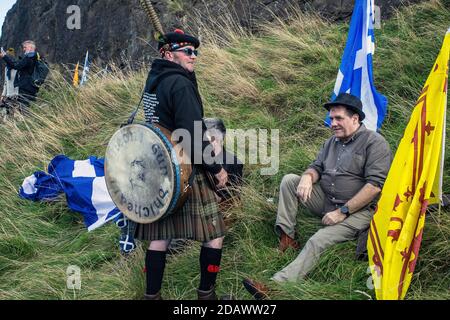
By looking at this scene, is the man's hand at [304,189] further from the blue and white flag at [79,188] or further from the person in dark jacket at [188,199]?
the blue and white flag at [79,188]

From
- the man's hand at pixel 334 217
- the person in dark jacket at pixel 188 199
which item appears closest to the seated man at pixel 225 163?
the man's hand at pixel 334 217

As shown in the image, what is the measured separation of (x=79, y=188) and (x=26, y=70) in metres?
4.62

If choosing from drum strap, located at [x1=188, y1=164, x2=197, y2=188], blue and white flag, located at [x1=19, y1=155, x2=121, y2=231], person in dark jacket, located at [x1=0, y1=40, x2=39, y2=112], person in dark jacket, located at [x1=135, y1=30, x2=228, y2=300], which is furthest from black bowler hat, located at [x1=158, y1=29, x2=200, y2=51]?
person in dark jacket, located at [x1=0, y1=40, x2=39, y2=112]

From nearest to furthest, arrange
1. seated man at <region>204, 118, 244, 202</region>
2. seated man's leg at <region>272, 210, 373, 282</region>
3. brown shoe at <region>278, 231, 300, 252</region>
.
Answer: seated man's leg at <region>272, 210, 373, 282</region> < brown shoe at <region>278, 231, 300, 252</region> < seated man at <region>204, 118, 244, 202</region>

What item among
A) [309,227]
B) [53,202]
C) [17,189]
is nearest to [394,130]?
[309,227]

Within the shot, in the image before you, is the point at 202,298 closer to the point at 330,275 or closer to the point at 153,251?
the point at 153,251

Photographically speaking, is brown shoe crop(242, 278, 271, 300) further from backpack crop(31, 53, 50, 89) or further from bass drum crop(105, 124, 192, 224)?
backpack crop(31, 53, 50, 89)

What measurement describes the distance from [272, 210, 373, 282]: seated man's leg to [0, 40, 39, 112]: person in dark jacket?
6.85 metres

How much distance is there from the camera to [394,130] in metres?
5.71

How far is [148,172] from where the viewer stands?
377 centimetres

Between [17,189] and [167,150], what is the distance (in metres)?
4.02

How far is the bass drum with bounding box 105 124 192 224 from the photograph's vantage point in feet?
12.0

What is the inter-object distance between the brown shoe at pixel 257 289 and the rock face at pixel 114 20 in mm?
6475

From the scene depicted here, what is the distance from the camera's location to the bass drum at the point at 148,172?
144 inches
